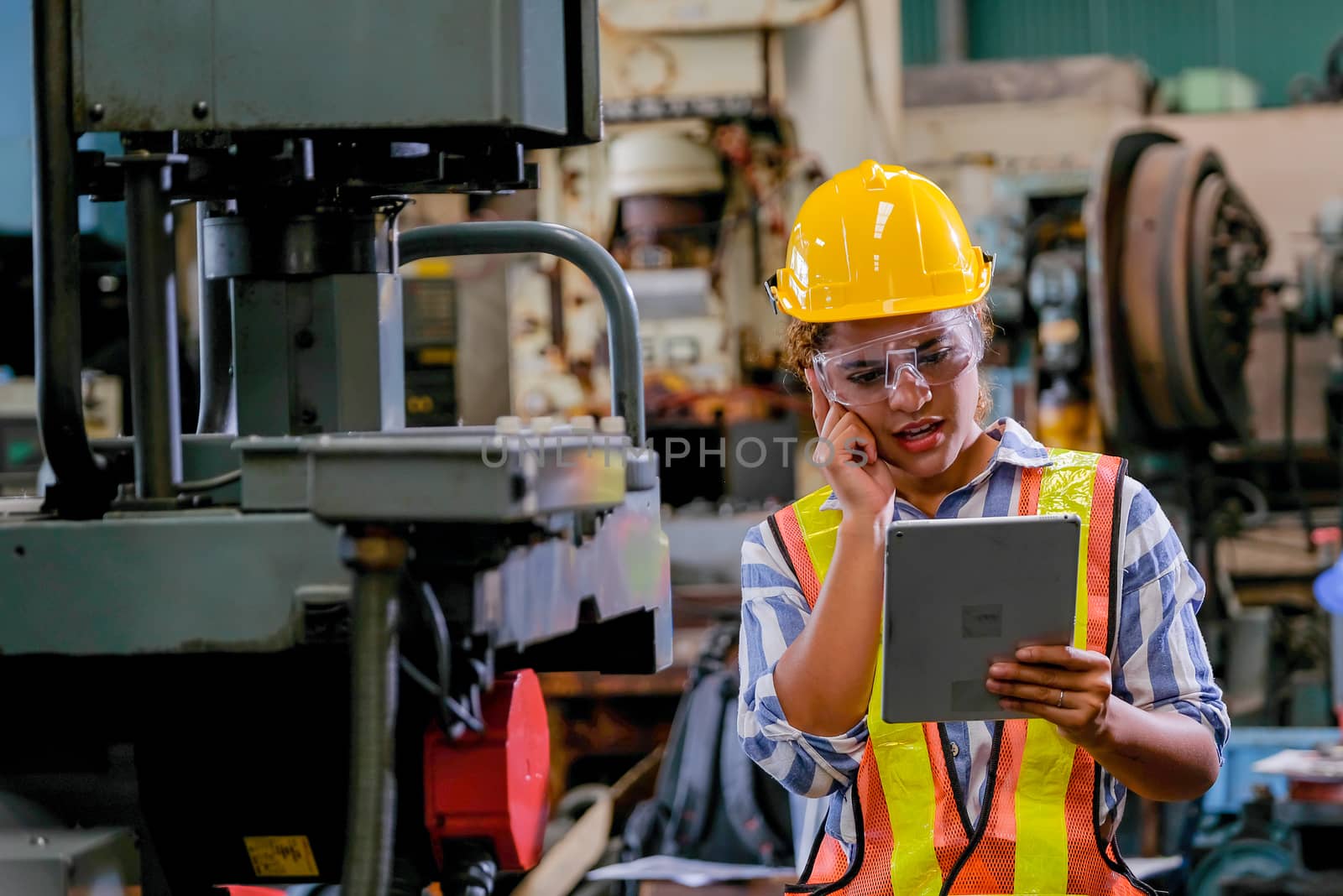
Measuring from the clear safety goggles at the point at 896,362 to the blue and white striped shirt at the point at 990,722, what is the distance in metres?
0.11

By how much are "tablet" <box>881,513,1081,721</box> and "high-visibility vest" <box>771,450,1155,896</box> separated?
0.09m

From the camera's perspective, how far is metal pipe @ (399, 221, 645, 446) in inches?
59.9

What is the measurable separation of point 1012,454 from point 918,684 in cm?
32

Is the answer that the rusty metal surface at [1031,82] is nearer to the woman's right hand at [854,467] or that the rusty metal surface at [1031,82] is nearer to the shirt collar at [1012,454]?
the shirt collar at [1012,454]

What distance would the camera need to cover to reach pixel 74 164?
3.95 ft

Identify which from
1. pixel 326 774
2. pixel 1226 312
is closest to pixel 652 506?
pixel 326 774

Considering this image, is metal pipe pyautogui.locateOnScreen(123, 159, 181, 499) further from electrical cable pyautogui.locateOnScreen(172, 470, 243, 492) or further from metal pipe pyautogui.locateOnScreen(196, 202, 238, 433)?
metal pipe pyautogui.locateOnScreen(196, 202, 238, 433)

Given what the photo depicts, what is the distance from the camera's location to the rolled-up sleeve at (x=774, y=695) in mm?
1513

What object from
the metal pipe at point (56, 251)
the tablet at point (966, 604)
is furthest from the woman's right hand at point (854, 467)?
the metal pipe at point (56, 251)

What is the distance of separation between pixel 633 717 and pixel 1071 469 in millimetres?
3166

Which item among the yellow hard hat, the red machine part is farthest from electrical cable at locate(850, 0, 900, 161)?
the red machine part

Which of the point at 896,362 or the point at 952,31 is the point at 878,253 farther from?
the point at 952,31

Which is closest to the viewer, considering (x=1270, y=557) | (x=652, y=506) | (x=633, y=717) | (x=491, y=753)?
(x=491, y=753)

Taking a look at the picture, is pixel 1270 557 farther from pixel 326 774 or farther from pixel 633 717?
pixel 326 774
